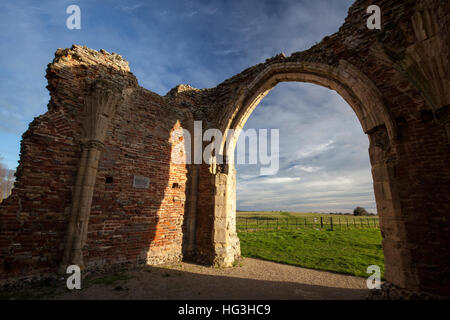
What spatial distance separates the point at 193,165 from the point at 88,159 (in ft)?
11.1

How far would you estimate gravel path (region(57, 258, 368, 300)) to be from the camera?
4.03 meters

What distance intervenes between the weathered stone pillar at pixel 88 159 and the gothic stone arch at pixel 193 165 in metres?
0.03

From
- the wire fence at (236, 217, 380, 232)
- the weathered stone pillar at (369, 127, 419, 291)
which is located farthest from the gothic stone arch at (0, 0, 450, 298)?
the wire fence at (236, 217, 380, 232)

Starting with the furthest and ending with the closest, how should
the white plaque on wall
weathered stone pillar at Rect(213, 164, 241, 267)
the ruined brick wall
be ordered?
weathered stone pillar at Rect(213, 164, 241, 267) < the white plaque on wall < the ruined brick wall

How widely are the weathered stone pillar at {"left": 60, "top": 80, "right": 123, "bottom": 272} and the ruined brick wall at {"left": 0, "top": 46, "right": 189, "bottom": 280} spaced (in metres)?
0.18

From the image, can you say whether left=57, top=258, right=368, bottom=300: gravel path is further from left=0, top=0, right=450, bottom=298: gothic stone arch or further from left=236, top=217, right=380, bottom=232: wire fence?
left=236, top=217, right=380, bottom=232: wire fence

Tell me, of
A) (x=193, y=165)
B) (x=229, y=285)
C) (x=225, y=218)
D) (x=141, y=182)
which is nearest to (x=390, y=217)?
(x=229, y=285)

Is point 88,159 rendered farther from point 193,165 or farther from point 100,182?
point 193,165

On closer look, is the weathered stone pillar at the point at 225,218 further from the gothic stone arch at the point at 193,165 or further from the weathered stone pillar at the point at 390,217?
the weathered stone pillar at the point at 390,217

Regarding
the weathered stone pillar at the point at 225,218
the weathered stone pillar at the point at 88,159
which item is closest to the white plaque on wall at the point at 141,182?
the weathered stone pillar at the point at 88,159

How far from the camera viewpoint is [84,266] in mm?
4707
